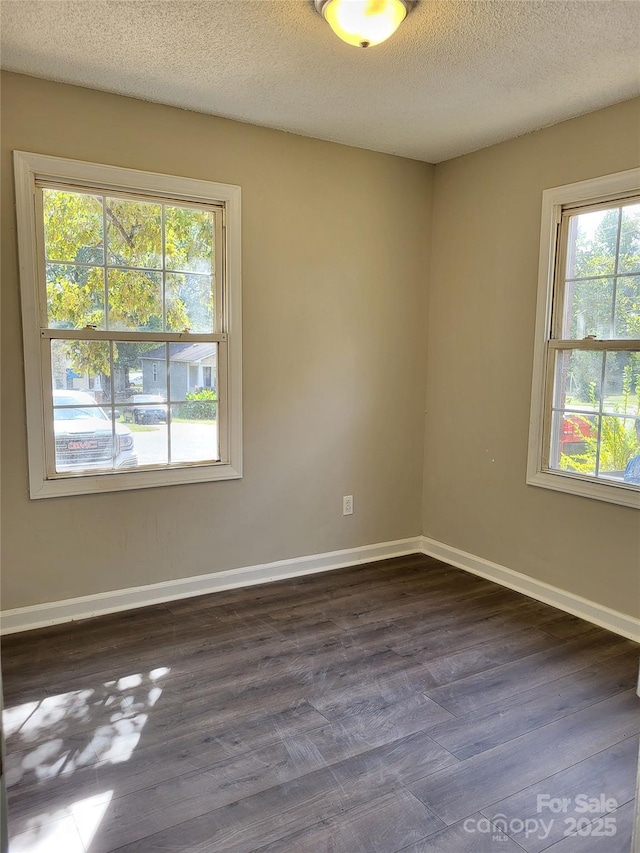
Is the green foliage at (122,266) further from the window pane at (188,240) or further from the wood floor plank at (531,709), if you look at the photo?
the wood floor plank at (531,709)

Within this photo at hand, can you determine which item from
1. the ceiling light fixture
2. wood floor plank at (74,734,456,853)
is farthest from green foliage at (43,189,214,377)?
wood floor plank at (74,734,456,853)

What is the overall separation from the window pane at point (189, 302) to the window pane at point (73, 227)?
0.39 m

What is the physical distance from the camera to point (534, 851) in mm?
1615

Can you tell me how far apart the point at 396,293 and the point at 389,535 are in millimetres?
1626

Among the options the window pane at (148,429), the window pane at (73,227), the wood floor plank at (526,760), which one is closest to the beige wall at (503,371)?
the wood floor plank at (526,760)

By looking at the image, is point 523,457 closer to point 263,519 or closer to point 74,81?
point 263,519

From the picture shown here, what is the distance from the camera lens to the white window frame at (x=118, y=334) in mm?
2684

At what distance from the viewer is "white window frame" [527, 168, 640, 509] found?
2859 mm

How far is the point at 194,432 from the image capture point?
3.24 metres

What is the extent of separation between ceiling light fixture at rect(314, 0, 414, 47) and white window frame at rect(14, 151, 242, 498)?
1.21 meters

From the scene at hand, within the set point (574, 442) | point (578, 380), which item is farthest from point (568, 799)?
point (578, 380)

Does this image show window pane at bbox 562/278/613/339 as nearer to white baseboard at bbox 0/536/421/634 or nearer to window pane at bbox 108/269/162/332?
white baseboard at bbox 0/536/421/634

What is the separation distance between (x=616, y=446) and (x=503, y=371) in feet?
2.61

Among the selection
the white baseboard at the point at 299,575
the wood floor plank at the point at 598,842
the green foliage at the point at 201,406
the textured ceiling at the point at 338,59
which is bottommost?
the wood floor plank at the point at 598,842
